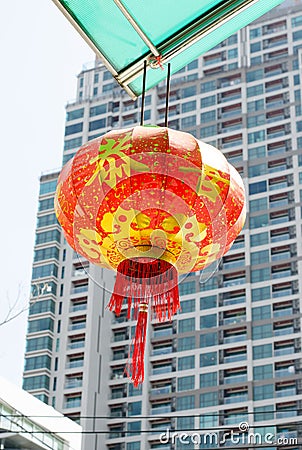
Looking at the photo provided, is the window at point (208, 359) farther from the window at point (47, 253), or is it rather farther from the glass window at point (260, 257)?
the window at point (47, 253)

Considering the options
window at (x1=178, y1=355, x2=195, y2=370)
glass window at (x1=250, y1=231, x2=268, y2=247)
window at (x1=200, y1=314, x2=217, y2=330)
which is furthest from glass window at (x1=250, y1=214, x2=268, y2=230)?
window at (x1=178, y1=355, x2=195, y2=370)

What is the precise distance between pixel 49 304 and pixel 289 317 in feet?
25.5

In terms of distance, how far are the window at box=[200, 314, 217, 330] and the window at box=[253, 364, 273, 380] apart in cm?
198

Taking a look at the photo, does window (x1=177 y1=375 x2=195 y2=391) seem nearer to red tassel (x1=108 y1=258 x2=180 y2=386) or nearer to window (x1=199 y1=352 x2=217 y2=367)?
window (x1=199 y1=352 x2=217 y2=367)

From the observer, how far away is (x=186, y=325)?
25984mm

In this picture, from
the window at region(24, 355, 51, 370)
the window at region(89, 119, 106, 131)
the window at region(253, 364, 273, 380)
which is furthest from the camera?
the window at region(89, 119, 106, 131)

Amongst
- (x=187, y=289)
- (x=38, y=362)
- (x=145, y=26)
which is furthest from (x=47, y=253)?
(x=145, y=26)

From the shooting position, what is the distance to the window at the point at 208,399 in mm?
24453

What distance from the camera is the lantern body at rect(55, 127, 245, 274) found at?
1.57 meters

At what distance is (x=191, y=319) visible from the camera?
26.1 m

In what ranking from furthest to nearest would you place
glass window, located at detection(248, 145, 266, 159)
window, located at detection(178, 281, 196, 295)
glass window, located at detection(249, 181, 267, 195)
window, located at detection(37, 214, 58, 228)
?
window, located at detection(37, 214, 58, 228), glass window, located at detection(248, 145, 266, 159), glass window, located at detection(249, 181, 267, 195), window, located at detection(178, 281, 196, 295)

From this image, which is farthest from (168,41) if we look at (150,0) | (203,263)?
(203,263)

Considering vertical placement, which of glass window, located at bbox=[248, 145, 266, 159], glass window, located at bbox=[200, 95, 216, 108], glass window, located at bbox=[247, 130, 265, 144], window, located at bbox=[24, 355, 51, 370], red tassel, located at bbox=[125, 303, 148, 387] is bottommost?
red tassel, located at bbox=[125, 303, 148, 387]

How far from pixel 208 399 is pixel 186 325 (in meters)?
2.43
